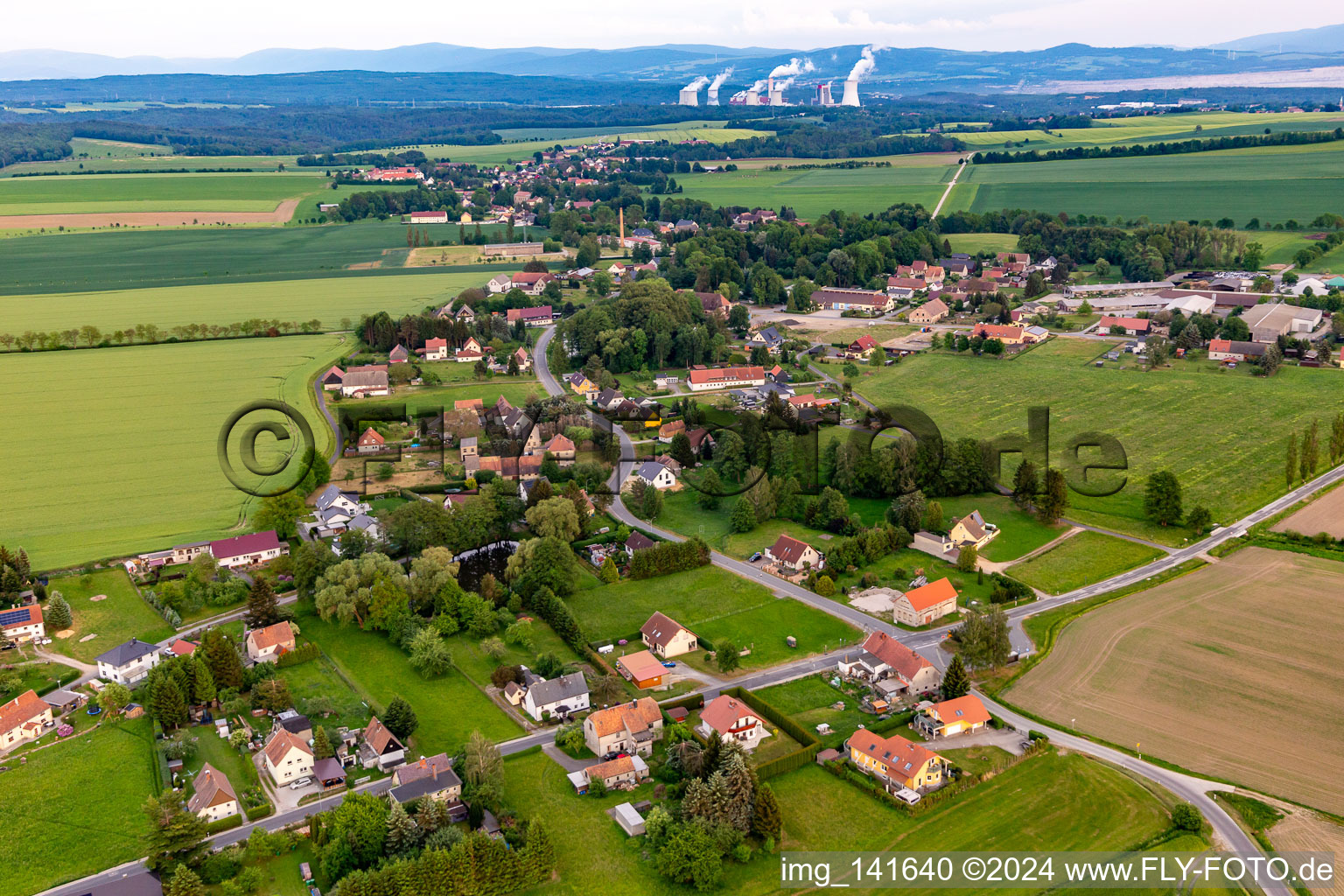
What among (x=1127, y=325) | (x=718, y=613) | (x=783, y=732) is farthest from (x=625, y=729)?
(x=1127, y=325)

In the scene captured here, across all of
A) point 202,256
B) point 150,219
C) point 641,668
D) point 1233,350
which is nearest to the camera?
point 641,668

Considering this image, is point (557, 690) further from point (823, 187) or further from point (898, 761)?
point (823, 187)

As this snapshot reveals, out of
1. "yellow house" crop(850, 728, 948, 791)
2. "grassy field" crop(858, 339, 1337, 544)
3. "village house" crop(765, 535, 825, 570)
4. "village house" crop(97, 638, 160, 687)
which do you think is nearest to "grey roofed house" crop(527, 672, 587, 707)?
"yellow house" crop(850, 728, 948, 791)

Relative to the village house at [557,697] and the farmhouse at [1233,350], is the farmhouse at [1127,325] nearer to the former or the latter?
the farmhouse at [1233,350]

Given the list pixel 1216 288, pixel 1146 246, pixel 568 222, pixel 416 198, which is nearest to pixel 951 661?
pixel 1216 288

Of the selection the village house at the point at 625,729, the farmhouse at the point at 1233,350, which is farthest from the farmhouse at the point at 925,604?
the farmhouse at the point at 1233,350

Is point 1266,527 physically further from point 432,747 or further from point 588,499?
point 432,747
